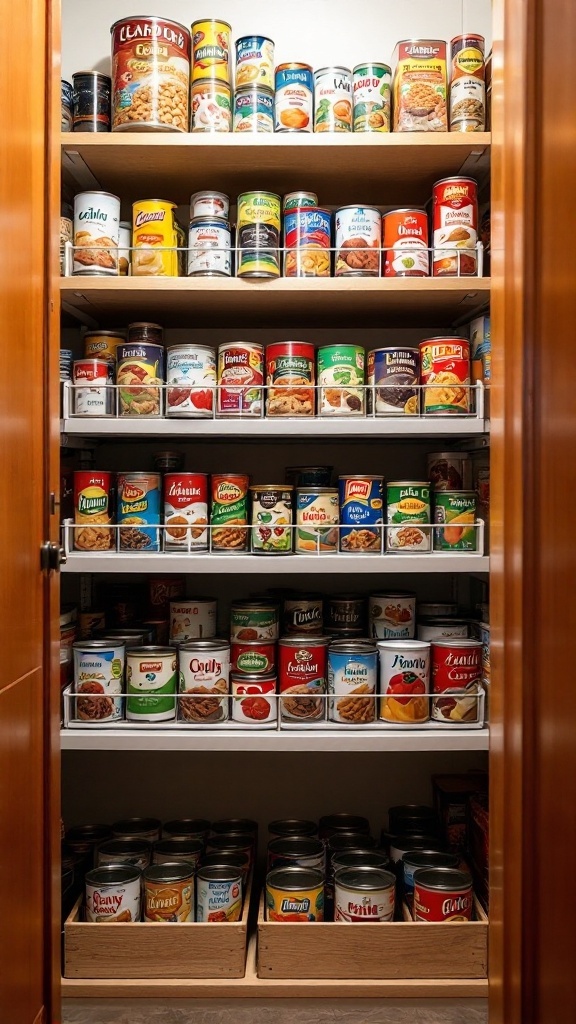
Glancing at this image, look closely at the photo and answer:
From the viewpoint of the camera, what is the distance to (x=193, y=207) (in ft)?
6.15

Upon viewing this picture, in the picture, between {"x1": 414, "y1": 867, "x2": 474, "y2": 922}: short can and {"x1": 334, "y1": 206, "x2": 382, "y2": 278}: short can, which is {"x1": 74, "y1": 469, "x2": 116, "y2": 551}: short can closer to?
{"x1": 334, "y1": 206, "x2": 382, "y2": 278}: short can

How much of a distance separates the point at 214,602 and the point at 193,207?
34.9 inches

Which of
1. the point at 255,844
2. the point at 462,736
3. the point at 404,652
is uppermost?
the point at 404,652

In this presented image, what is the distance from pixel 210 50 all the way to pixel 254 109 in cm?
16

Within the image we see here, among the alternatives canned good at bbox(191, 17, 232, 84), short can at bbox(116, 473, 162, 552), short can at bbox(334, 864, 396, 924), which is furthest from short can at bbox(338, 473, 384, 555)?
canned good at bbox(191, 17, 232, 84)

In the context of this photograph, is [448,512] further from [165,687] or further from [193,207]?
[193,207]

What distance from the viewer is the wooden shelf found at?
Answer: 5.86 feet

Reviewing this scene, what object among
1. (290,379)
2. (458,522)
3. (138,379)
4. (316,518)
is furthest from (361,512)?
(138,379)

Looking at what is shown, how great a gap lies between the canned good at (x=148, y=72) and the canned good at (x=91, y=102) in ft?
0.17

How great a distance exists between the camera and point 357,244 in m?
1.85

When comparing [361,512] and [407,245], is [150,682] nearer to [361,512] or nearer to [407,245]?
[361,512]

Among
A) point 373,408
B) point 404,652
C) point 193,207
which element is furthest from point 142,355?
point 404,652

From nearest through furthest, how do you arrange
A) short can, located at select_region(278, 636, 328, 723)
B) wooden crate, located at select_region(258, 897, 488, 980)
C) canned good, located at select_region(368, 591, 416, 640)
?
wooden crate, located at select_region(258, 897, 488, 980) < short can, located at select_region(278, 636, 328, 723) < canned good, located at select_region(368, 591, 416, 640)

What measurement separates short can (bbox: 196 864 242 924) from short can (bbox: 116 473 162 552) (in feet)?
2.33
